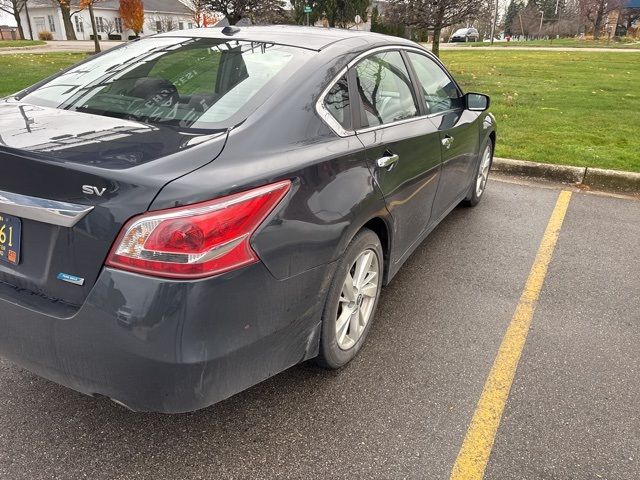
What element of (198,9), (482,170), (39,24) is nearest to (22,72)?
(198,9)

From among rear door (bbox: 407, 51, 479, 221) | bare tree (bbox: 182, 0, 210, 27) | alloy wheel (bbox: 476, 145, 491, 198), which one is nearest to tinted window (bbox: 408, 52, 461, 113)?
rear door (bbox: 407, 51, 479, 221)

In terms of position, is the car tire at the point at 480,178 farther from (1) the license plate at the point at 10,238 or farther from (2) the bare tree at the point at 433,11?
(2) the bare tree at the point at 433,11

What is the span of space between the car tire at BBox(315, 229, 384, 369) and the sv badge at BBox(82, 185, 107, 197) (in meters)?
1.02

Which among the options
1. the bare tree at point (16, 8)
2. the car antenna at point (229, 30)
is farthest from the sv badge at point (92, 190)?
the bare tree at point (16, 8)

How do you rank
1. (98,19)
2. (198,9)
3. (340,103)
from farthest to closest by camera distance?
(98,19) < (198,9) < (340,103)

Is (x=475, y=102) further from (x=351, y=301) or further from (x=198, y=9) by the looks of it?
(x=198, y=9)

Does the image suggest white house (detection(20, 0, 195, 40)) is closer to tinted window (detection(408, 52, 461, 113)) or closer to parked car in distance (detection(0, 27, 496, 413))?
tinted window (detection(408, 52, 461, 113))

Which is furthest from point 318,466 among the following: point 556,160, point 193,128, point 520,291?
point 556,160

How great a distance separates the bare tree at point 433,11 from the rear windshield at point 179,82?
407 inches

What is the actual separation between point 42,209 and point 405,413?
1.72 meters

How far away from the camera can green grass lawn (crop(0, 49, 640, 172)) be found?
682cm

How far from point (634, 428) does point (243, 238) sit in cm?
194

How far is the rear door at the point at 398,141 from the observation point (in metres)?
2.72

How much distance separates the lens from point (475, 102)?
407 centimetres
